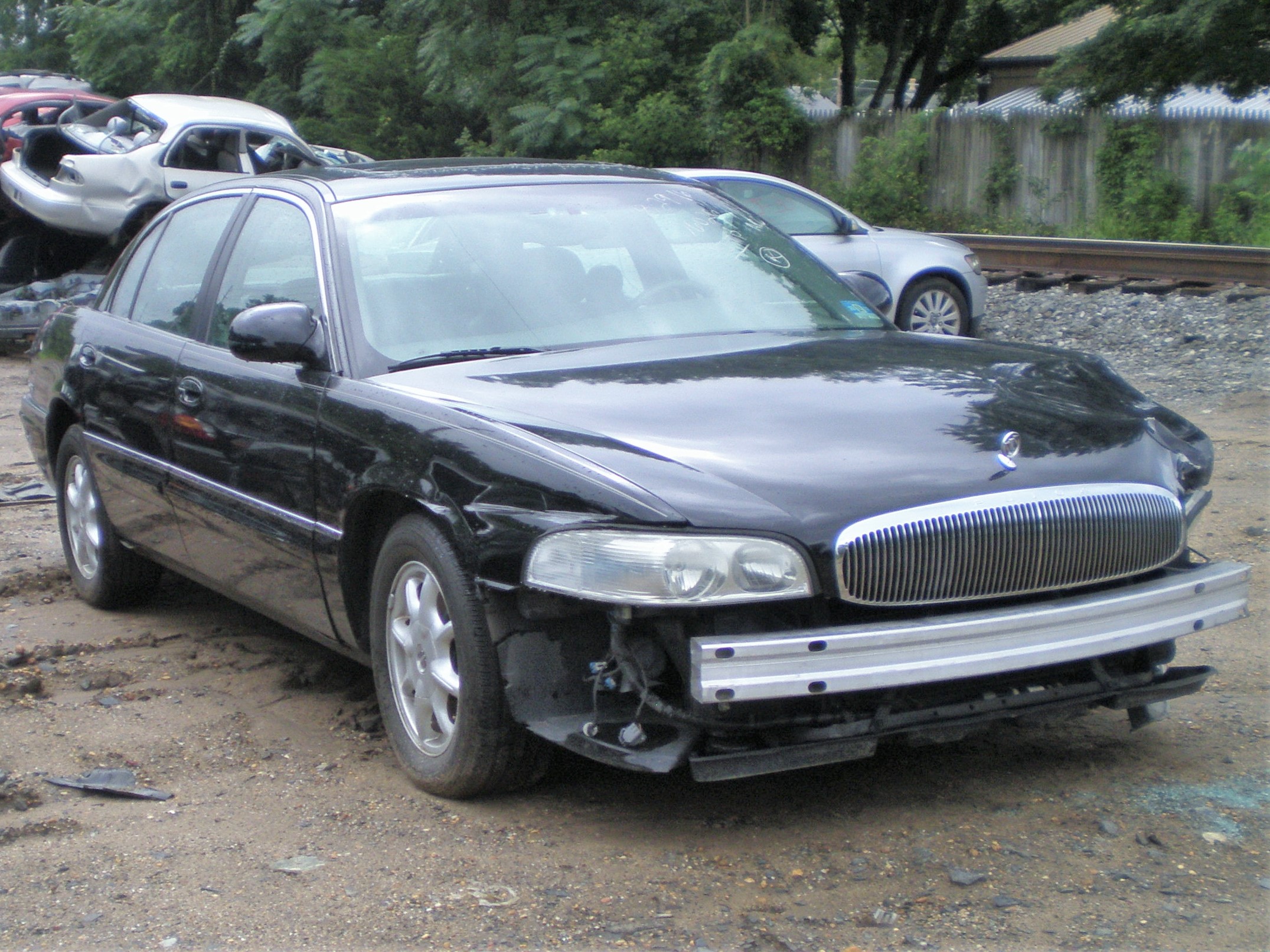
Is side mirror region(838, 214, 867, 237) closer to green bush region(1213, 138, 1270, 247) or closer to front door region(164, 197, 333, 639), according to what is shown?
front door region(164, 197, 333, 639)

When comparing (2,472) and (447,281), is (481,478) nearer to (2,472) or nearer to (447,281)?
(447,281)

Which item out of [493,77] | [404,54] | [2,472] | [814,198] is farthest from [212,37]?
[2,472]

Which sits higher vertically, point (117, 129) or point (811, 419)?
point (117, 129)

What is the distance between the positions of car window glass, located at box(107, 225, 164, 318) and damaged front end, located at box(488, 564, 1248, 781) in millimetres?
2891

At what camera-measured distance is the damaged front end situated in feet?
10.00

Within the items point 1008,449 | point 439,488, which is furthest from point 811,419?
point 439,488

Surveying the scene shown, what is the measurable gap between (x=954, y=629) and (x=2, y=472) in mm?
7128

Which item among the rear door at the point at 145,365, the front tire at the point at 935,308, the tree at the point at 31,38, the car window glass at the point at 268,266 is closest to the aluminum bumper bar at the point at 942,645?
the car window glass at the point at 268,266

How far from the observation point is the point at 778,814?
3.54 meters

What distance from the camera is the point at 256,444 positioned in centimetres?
428

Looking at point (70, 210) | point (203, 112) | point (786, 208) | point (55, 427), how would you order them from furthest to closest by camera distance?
point (203, 112)
point (70, 210)
point (786, 208)
point (55, 427)

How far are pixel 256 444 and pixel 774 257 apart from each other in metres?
1.76

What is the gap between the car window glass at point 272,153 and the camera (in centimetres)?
1440

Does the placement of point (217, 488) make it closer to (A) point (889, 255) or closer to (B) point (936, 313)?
(A) point (889, 255)
